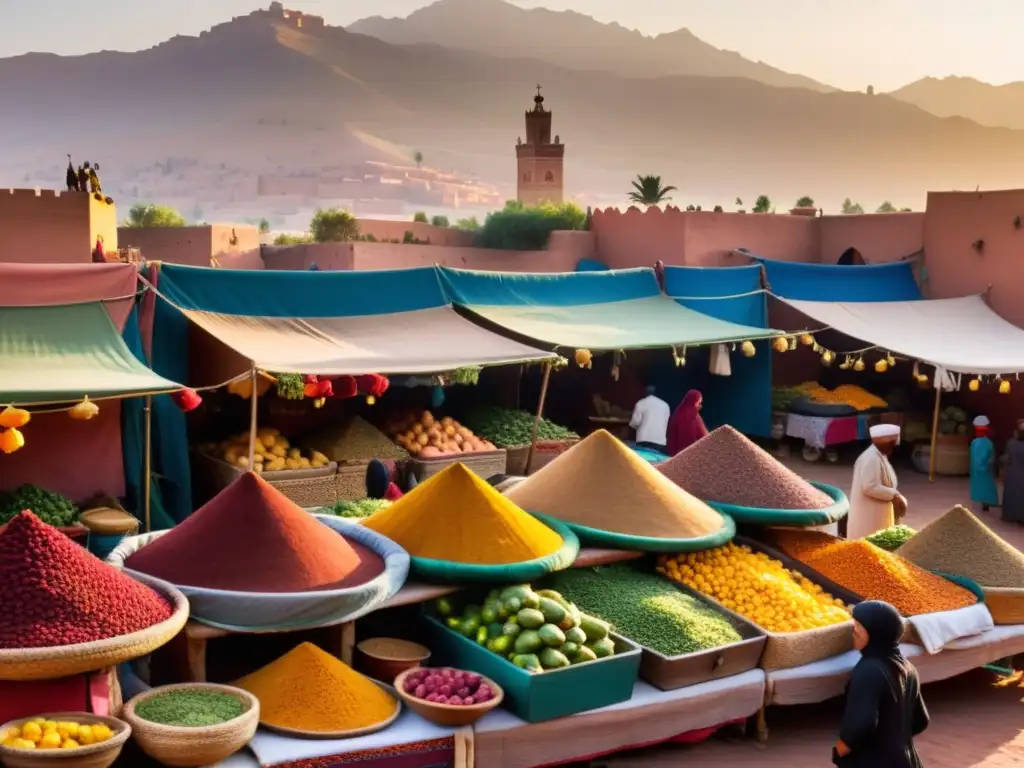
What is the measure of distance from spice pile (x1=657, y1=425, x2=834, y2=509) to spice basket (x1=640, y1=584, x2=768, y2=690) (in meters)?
1.13

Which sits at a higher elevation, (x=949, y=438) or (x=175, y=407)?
(x=175, y=407)

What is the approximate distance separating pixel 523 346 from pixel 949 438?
5.97 meters

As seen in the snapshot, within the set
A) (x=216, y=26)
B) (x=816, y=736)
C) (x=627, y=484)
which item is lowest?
(x=816, y=736)

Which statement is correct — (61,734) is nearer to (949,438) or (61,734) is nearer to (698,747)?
(698,747)

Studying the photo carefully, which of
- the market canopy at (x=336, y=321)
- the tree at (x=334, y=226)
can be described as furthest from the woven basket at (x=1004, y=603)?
the tree at (x=334, y=226)

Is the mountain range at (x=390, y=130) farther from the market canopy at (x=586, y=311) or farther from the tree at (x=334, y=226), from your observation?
the market canopy at (x=586, y=311)

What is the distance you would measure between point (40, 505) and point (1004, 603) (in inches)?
224

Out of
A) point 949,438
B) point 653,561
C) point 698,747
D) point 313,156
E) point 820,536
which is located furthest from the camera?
point 313,156

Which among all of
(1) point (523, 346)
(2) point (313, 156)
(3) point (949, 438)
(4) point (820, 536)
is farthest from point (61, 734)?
(2) point (313, 156)

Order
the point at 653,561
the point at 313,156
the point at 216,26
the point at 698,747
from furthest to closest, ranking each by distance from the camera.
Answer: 1. the point at 216,26
2. the point at 313,156
3. the point at 653,561
4. the point at 698,747

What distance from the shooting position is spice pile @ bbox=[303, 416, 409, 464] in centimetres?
888

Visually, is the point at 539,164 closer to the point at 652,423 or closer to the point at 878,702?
the point at 652,423

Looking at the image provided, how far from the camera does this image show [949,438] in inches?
493

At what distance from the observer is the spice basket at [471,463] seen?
9.00 m
